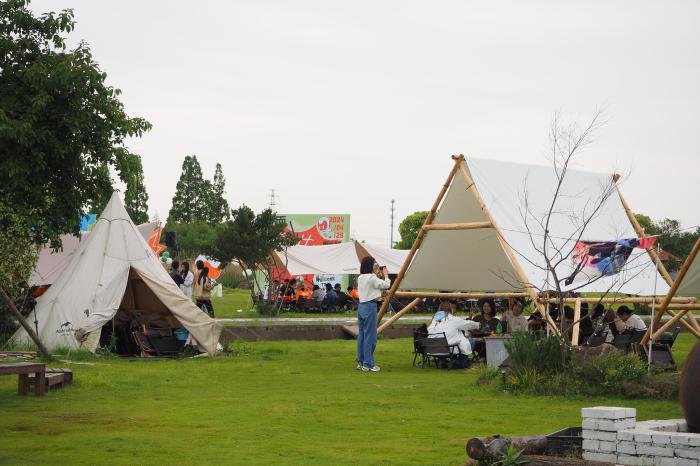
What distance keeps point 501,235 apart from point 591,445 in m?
10.1

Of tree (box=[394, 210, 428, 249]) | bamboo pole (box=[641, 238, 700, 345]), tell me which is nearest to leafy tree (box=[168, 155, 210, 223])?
tree (box=[394, 210, 428, 249])

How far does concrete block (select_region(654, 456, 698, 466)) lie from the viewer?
287 inches

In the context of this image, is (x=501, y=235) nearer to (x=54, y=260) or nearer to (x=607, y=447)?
(x=607, y=447)

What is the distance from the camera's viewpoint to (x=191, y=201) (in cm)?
8862

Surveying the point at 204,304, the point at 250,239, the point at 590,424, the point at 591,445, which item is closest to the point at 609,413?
the point at 590,424

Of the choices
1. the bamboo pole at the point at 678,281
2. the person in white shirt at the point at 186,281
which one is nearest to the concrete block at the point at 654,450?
the bamboo pole at the point at 678,281

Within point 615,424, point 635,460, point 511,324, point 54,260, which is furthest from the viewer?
point 54,260

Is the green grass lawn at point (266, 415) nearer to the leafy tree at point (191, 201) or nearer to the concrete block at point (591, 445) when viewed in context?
the concrete block at point (591, 445)

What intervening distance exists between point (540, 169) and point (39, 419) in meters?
12.5

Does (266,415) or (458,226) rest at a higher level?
(458,226)

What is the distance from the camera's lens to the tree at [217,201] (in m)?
88.4

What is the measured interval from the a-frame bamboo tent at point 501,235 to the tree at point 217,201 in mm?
66800

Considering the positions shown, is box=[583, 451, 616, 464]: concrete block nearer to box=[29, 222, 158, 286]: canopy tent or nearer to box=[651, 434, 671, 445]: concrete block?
box=[651, 434, 671, 445]: concrete block

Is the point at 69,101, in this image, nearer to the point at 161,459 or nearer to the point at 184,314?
the point at 184,314
